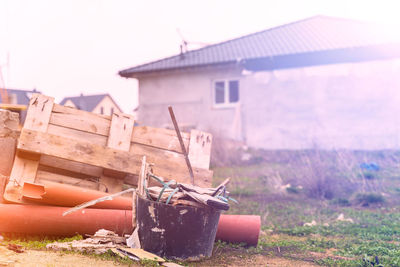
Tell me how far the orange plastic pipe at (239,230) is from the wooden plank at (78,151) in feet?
4.53

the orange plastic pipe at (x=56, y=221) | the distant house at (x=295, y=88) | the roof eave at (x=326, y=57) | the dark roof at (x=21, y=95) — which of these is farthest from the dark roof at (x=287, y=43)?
the dark roof at (x=21, y=95)

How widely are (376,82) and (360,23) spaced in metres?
5.83

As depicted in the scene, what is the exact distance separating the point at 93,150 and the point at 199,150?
152cm

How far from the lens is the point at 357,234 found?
6.73m

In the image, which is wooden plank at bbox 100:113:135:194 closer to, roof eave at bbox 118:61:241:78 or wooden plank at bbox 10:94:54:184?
wooden plank at bbox 10:94:54:184

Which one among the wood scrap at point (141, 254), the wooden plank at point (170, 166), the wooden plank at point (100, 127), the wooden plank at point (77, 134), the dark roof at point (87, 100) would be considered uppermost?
the dark roof at point (87, 100)

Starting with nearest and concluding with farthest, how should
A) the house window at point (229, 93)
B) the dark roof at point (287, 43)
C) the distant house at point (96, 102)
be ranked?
the dark roof at point (287, 43), the house window at point (229, 93), the distant house at point (96, 102)

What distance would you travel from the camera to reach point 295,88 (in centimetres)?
1616

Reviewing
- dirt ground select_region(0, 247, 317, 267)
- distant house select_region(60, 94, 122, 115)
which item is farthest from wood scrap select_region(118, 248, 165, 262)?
distant house select_region(60, 94, 122, 115)

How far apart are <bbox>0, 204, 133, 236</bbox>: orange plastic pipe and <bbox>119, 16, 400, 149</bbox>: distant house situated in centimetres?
1007

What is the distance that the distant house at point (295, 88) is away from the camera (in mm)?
15088

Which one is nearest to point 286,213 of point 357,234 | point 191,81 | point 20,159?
point 357,234

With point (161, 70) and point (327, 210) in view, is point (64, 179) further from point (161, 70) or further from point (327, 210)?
point (161, 70)

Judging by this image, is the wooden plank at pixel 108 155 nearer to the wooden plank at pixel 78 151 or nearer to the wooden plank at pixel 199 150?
the wooden plank at pixel 78 151
